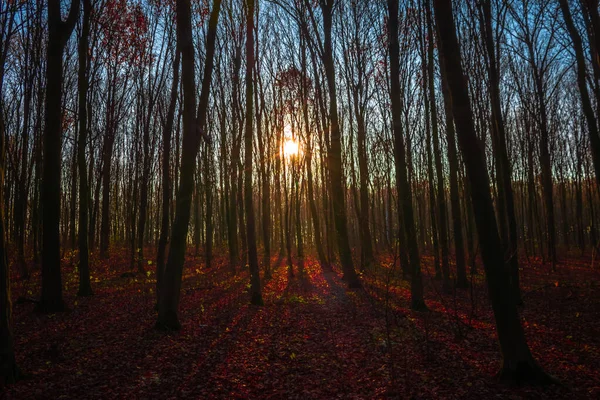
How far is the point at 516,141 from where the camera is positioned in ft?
78.3

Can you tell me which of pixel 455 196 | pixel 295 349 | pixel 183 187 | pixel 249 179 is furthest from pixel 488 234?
pixel 455 196

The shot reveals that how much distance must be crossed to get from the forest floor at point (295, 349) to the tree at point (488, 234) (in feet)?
0.80

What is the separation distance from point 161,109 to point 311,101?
7844mm

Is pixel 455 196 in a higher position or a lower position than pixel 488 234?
higher

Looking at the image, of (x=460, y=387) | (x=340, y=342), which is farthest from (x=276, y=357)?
(x=460, y=387)

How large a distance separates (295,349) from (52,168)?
656 centimetres

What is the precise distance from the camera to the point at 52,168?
7.73 meters

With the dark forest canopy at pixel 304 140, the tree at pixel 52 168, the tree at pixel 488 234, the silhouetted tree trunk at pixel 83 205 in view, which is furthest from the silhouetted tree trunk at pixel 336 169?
the tree at pixel 488 234

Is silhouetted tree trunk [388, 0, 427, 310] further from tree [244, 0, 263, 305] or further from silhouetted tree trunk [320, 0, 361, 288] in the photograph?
tree [244, 0, 263, 305]

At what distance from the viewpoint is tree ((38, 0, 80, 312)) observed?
764cm

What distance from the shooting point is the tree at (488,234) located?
157 inches

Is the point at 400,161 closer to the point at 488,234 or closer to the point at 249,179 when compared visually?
the point at 249,179

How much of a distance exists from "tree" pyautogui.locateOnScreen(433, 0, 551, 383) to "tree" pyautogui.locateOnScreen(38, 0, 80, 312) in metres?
7.88

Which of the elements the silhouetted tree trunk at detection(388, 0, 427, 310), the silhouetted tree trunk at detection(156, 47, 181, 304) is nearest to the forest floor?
the silhouetted tree trunk at detection(388, 0, 427, 310)
